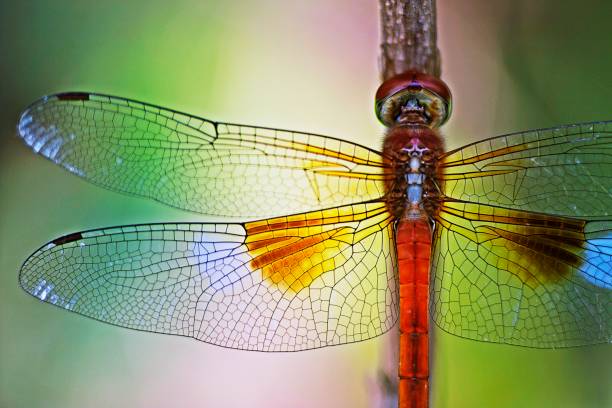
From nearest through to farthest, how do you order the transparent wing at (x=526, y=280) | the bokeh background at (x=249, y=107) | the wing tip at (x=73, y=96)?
the transparent wing at (x=526, y=280) < the wing tip at (x=73, y=96) < the bokeh background at (x=249, y=107)

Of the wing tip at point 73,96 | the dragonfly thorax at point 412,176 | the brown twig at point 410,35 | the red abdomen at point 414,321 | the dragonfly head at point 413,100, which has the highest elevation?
the brown twig at point 410,35

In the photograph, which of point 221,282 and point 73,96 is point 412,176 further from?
point 73,96

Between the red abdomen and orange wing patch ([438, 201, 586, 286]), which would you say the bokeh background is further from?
orange wing patch ([438, 201, 586, 286])

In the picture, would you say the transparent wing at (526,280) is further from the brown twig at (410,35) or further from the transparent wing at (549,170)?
the brown twig at (410,35)

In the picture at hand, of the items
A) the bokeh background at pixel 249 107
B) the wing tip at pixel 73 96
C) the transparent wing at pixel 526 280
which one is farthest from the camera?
the bokeh background at pixel 249 107

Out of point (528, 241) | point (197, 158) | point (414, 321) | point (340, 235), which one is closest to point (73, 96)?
point (197, 158)

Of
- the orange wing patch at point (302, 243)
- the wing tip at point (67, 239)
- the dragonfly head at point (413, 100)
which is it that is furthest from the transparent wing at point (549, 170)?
the wing tip at point (67, 239)

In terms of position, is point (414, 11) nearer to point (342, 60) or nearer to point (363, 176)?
point (363, 176)

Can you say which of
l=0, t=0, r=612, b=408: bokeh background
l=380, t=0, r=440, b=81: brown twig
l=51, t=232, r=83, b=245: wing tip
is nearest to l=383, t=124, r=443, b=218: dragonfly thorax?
l=380, t=0, r=440, b=81: brown twig
